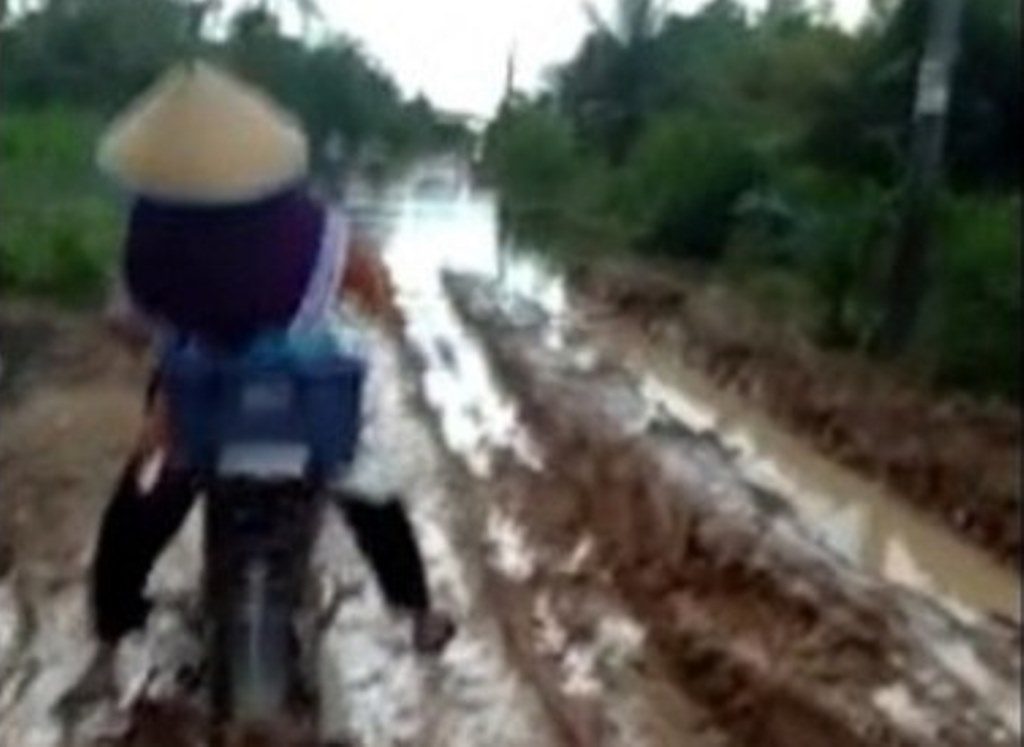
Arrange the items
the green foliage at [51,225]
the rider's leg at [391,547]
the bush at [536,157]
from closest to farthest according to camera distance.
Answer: the rider's leg at [391,547] < the green foliage at [51,225] < the bush at [536,157]

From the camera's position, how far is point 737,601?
5578 millimetres

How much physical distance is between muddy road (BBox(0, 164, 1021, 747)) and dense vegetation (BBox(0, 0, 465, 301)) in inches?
58.8

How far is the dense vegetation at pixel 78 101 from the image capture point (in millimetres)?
9734

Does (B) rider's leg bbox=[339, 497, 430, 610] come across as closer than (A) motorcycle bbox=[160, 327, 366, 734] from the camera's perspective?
No

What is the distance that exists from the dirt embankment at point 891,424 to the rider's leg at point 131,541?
4.20 feet

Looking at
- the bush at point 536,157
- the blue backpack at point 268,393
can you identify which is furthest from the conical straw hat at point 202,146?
the bush at point 536,157

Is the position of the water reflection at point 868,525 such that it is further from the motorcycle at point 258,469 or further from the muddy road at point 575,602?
the motorcycle at point 258,469

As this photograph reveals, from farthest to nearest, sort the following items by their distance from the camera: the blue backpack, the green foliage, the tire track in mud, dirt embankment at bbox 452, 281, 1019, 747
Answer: the green foliage
the tire track in mud
the blue backpack
dirt embankment at bbox 452, 281, 1019, 747

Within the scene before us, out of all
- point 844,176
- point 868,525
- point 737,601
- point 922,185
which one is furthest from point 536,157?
point 922,185

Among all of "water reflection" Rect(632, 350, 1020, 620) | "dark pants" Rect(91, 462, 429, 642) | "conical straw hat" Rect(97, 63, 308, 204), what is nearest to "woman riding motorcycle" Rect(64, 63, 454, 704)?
"conical straw hat" Rect(97, 63, 308, 204)

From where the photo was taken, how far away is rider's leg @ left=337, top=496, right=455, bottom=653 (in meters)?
4.36

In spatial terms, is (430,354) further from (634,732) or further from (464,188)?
(464,188)

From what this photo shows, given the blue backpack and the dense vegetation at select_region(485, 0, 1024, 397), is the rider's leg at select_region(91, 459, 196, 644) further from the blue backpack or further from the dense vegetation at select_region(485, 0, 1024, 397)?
the dense vegetation at select_region(485, 0, 1024, 397)

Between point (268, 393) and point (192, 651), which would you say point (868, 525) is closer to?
point (192, 651)
